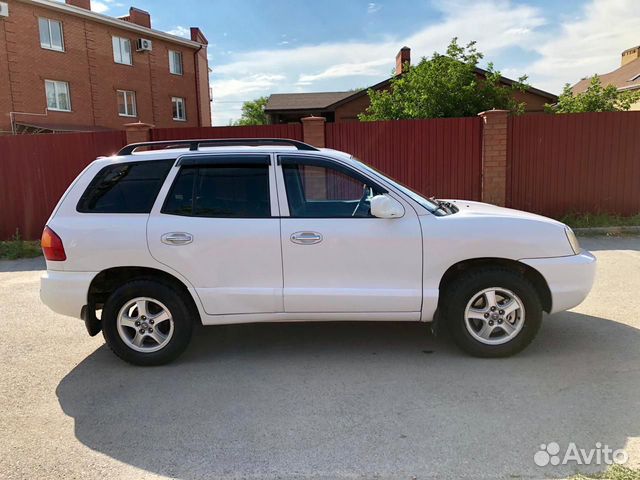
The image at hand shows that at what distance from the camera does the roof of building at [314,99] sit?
23.5 metres

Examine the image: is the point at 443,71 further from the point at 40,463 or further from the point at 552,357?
the point at 40,463

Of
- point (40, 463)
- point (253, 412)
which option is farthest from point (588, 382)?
point (40, 463)

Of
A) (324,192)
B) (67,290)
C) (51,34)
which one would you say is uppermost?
(51,34)

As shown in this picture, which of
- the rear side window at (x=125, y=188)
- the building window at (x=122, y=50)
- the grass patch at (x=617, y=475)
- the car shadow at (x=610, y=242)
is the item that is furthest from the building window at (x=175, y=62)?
the grass patch at (x=617, y=475)

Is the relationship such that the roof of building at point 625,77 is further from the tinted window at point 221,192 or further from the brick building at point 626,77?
the tinted window at point 221,192

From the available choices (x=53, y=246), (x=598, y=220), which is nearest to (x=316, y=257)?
(x=53, y=246)

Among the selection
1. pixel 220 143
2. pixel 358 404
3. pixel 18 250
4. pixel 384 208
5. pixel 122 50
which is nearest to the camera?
pixel 358 404

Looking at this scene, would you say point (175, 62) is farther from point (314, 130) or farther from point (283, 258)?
point (283, 258)

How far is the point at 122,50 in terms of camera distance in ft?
92.1

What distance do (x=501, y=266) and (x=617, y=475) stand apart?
175 centimetres

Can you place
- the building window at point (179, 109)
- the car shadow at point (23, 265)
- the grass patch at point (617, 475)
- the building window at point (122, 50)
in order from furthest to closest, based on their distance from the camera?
the building window at point (179, 109) → the building window at point (122, 50) → the car shadow at point (23, 265) → the grass patch at point (617, 475)

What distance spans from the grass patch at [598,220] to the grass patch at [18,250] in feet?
34.7

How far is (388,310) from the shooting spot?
4.04m

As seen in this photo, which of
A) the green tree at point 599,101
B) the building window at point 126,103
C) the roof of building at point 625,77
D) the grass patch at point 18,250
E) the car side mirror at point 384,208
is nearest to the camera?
the car side mirror at point 384,208
